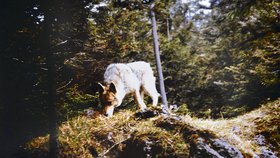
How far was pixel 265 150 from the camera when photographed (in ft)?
21.8

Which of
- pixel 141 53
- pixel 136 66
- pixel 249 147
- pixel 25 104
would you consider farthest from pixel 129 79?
pixel 141 53

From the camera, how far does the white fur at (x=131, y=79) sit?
26.7 feet

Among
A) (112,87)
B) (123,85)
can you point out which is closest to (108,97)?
(112,87)

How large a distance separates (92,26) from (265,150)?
21.7ft

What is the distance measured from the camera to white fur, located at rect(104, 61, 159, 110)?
8.12 m

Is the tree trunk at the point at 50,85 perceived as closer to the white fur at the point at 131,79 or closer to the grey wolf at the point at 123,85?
the grey wolf at the point at 123,85

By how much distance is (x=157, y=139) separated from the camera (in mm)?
6520

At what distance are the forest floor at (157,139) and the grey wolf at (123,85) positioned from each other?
48cm

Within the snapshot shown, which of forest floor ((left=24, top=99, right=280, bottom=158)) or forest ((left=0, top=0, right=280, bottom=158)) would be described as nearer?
forest floor ((left=24, top=99, right=280, bottom=158))

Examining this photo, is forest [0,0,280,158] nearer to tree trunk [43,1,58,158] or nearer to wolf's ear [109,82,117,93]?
tree trunk [43,1,58,158]

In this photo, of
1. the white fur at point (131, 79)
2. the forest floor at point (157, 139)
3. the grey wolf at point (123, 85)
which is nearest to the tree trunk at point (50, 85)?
the forest floor at point (157, 139)

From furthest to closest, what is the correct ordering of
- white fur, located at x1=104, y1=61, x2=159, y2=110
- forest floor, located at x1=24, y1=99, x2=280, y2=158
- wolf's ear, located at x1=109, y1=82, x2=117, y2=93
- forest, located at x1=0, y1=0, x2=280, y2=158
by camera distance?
white fur, located at x1=104, y1=61, x2=159, y2=110 → wolf's ear, located at x1=109, y1=82, x2=117, y2=93 → forest, located at x1=0, y1=0, x2=280, y2=158 → forest floor, located at x1=24, y1=99, x2=280, y2=158

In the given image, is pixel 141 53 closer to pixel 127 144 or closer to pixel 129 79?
pixel 129 79

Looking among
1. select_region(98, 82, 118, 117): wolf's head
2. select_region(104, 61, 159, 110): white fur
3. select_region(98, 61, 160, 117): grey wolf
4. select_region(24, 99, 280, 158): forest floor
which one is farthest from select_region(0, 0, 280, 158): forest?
select_region(104, 61, 159, 110): white fur
